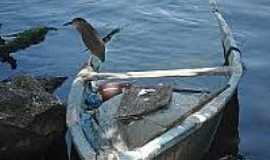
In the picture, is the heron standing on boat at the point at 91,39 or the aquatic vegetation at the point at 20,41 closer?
the heron standing on boat at the point at 91,39

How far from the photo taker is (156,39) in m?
15.1

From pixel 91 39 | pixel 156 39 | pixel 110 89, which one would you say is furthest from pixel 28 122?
pixel 156 39

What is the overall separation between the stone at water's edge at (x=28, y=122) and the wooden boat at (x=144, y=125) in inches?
13.9

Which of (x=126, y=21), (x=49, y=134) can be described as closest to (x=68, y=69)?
(x=126, y=21)

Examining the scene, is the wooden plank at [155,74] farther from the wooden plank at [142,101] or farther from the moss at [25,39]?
the moss at [25,39]

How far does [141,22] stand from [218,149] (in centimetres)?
659

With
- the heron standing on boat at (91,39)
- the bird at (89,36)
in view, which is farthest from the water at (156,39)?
the bird at (89,36)

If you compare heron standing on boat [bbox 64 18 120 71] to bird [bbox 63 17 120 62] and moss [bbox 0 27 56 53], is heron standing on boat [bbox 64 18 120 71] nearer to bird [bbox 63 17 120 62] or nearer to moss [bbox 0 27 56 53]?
bird [bbox 63 17 120 62]

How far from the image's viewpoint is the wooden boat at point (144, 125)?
791 cm

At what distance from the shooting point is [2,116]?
872 cm

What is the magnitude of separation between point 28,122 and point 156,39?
6795mm

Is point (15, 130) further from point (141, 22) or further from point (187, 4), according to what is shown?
point (187, 4)

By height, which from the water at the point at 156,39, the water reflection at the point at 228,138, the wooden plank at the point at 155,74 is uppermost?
the wooden plank at the point at 155,74

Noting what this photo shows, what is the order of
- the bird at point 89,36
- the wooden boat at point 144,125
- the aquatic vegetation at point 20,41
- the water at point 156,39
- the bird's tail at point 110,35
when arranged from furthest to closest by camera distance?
the bird's tail at point 110,35 → the aquatic vegetation at point 20,41 → the water at point 156,39 → the bird at point 89,36 → the wooden boat at point 144,125
